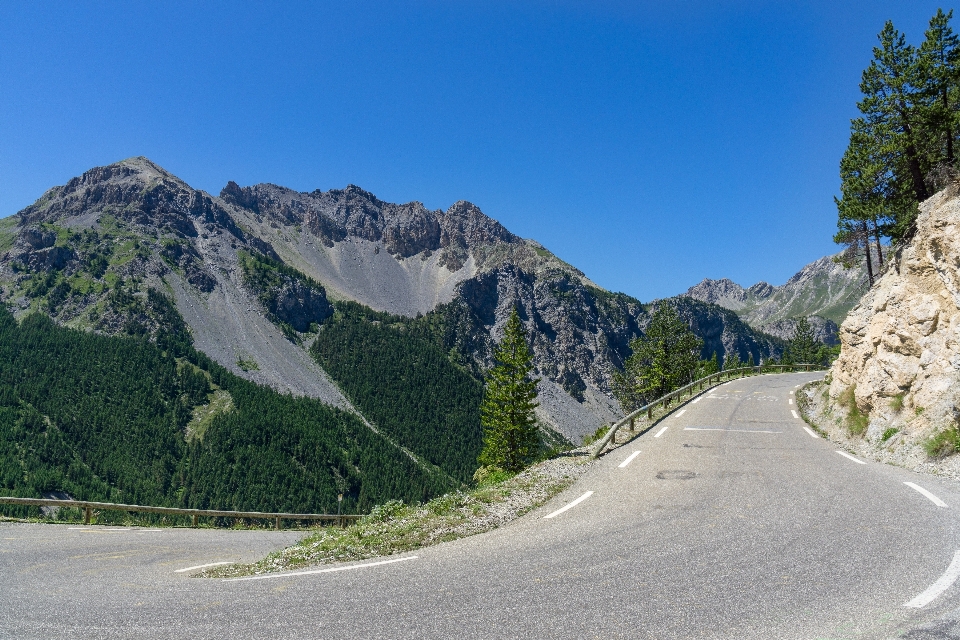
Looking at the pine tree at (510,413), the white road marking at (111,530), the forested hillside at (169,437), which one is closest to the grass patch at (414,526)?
the white road marking at (111,530)

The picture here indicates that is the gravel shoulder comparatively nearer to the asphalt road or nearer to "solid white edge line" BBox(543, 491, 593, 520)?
the asphalt road

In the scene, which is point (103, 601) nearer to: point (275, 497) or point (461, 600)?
point (461, 600)

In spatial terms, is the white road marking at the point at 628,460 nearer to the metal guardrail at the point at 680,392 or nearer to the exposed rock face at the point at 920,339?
the metal guardrail at the point at 680,392

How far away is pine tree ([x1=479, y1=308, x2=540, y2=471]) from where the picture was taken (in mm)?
39281

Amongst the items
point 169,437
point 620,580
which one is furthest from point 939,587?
point 169,437

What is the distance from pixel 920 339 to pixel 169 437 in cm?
17674

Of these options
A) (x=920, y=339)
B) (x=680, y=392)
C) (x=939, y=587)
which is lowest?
(x=680, y=392)

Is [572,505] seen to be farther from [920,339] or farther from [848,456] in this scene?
[920,339]

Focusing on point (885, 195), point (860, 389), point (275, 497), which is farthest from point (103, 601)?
point (275, 497)

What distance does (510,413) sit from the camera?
129 ft

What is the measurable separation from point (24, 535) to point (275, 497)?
438ft

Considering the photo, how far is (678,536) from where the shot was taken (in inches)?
304

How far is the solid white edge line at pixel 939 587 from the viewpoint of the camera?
504 centimetres

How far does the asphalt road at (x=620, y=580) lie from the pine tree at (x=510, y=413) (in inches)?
1094
